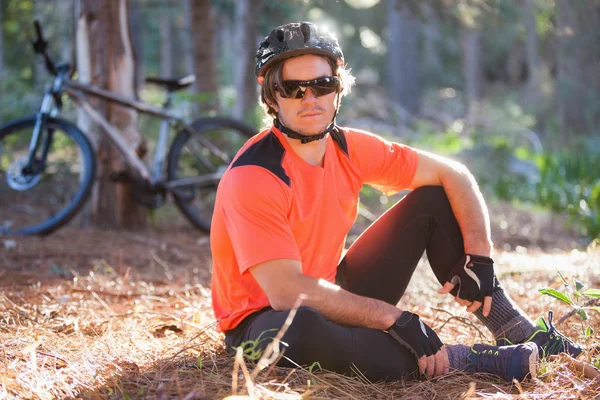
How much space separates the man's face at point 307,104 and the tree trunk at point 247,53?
259 inches

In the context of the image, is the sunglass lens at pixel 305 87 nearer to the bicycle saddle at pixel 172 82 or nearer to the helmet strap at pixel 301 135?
the helmet strap at pixel 301 135

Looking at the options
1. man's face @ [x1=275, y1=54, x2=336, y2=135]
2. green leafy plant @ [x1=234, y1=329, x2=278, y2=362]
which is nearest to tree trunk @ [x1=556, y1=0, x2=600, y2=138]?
man's face @ [x1=275, y1=54, x2=336, y2=135]

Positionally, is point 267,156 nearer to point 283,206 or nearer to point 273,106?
point 283,206

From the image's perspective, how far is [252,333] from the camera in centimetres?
272

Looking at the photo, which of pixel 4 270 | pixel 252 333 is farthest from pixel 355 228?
pixel 252 333

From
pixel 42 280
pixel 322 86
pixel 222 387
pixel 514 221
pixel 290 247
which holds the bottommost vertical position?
pixel 514 221

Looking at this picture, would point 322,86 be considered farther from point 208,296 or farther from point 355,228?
point 355,228

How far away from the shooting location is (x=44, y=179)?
23.6 feet

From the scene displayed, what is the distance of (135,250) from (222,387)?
322 centimetres

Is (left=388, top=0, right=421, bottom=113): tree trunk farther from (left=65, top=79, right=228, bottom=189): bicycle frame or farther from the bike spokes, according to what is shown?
(left=65, top=79, right=228, bottom=189): bicycle frame

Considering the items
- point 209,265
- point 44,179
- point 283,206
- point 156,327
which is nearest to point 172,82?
point 209,265

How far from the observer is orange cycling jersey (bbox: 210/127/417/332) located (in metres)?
2.64

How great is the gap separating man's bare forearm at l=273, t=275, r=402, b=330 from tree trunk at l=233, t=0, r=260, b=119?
6.96 meters

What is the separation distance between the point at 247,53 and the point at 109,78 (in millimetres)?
3894
